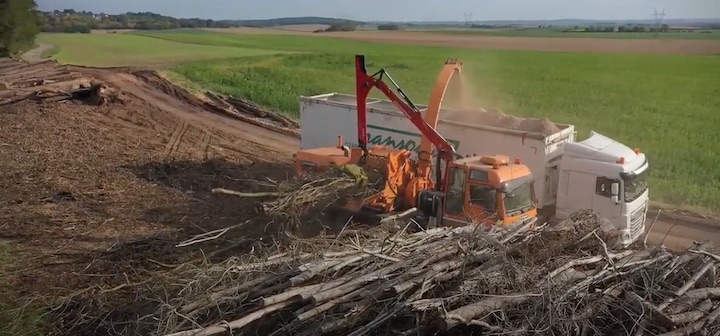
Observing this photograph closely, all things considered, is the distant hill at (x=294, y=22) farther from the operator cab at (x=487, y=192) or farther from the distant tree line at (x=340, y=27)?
the operator cab at (x=487, y=192)

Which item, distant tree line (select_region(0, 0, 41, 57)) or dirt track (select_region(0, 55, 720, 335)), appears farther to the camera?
distant tree line (select_region(0, 0, 41, 57))

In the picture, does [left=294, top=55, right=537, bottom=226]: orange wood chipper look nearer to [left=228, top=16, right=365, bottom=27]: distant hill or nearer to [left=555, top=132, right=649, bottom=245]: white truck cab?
[left=555, top=132, right=649, bottom=245]: white truck cab

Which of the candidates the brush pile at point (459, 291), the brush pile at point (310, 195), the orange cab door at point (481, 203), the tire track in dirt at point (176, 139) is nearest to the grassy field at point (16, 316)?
the brush pile at point (459, 291)

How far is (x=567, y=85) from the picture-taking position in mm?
42125

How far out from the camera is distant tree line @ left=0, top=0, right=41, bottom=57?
39594mm

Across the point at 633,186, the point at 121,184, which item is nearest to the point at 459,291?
the point at 633,186

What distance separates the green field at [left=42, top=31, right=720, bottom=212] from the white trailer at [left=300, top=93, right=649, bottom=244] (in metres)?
5.68

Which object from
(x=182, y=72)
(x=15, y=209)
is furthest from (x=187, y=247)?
(x=182, y=72)

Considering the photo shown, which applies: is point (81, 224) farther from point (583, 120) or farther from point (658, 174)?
point (583, 120)

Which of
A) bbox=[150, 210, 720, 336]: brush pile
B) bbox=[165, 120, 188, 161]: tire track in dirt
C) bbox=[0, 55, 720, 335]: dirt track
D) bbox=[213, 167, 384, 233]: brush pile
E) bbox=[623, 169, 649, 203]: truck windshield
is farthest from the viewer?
bbox=[165, 120, 188, 161]: tire track in dirt

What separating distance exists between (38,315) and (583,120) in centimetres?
2463

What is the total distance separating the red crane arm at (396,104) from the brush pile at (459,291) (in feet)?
12.4

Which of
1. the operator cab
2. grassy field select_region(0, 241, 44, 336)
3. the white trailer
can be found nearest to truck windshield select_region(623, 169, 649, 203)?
the white trailer

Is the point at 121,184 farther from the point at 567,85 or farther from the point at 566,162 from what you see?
the point at 567,85
